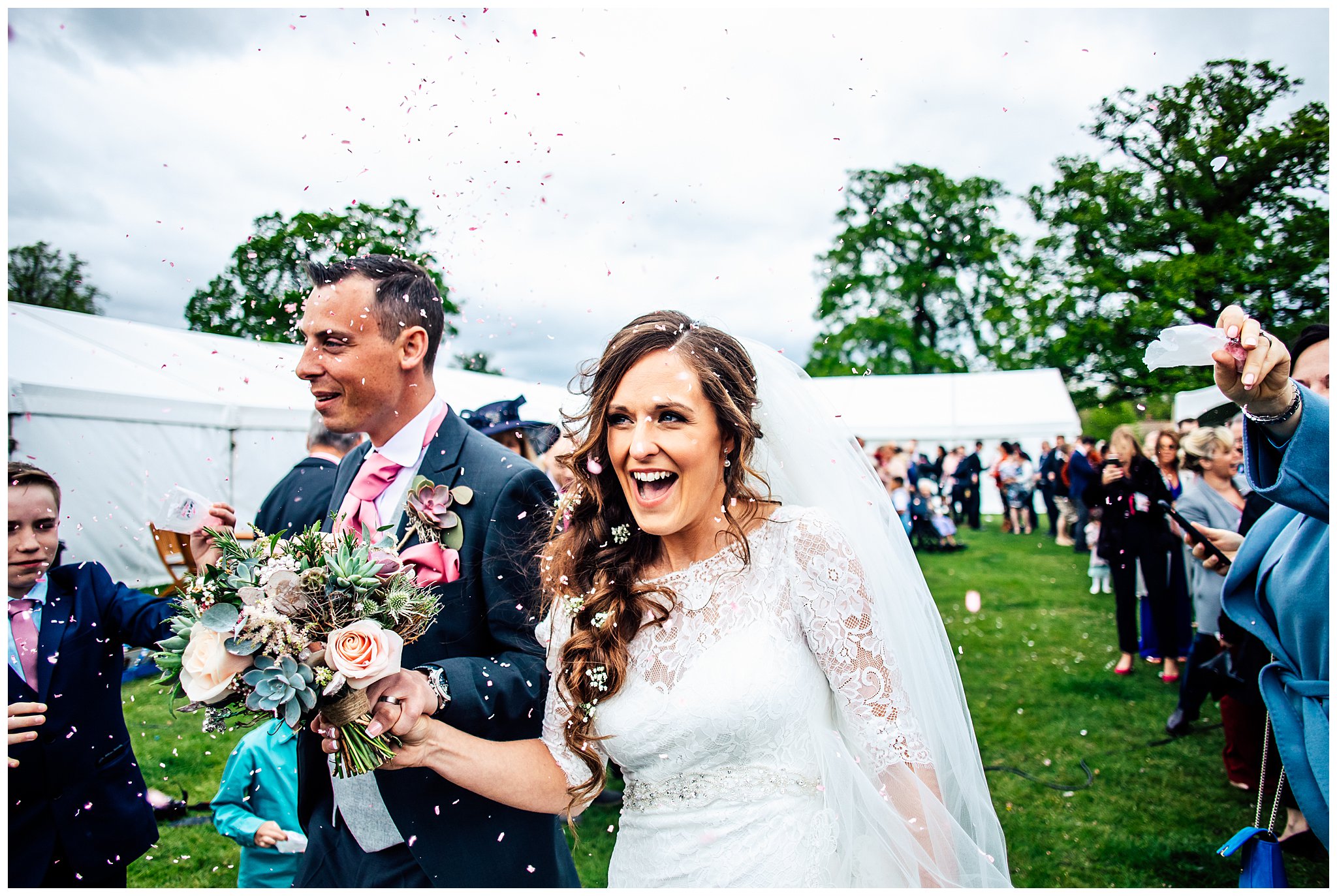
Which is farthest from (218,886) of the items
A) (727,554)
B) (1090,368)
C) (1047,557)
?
(1090,368)

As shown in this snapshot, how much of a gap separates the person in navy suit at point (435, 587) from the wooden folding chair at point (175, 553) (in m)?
0.67

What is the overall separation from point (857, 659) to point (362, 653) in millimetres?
1171

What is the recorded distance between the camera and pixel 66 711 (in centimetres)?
262

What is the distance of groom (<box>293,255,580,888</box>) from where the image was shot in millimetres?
2199

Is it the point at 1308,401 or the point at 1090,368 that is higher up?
the point at 1090,368

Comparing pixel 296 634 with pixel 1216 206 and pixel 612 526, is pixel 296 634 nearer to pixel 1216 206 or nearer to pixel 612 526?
pixel 612 526

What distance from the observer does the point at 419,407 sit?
2592 millimetres

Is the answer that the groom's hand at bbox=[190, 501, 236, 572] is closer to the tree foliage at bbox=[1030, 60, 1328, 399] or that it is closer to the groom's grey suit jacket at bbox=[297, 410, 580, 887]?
the groom's grey suit jacket at bbox=[297, 410, 580, 887]

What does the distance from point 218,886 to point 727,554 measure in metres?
3.70

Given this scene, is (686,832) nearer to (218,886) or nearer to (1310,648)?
(1310,648)

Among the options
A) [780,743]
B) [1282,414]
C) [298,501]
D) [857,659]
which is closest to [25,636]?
[298,501]

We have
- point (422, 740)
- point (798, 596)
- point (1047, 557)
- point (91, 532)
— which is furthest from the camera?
point (1047, 557)

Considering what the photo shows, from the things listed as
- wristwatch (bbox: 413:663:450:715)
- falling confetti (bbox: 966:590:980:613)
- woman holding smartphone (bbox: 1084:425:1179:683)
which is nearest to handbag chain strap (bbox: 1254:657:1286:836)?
wristwatch (bbox: 413:663:450:715)

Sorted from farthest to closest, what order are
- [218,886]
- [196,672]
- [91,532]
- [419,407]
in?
[91,532], [218,886], [419,407], [196,672]
